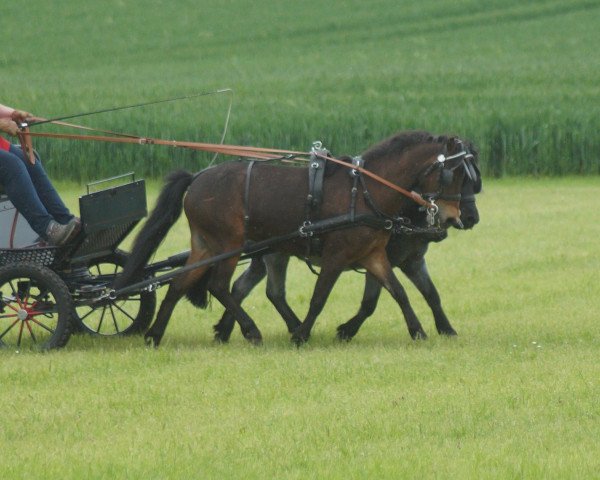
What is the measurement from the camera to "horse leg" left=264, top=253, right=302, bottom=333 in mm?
11094

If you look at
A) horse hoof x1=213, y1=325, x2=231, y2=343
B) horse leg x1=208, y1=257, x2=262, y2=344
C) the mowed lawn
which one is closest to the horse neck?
the mowed lawn

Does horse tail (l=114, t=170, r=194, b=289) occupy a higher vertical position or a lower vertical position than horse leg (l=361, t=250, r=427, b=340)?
higher

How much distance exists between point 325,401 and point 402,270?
3.16 m

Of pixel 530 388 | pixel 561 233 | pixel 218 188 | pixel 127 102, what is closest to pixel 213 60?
pixel 127 102

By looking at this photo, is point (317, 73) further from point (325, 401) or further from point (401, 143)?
point (325, 401)

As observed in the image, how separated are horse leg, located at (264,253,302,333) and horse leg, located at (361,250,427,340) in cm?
108

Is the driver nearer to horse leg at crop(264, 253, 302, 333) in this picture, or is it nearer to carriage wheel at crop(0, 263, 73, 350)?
carriage wheel at crop(0, 263, 73, 350)

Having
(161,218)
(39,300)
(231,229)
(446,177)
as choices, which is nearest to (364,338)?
(231,229)

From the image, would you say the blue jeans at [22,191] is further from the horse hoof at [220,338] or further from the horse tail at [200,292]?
the horse hoof at [220,338]

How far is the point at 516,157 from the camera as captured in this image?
86.5 ft

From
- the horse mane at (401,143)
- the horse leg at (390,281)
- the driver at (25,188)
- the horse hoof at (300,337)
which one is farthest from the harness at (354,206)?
the driver at (25,188)

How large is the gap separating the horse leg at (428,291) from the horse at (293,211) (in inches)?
19.3

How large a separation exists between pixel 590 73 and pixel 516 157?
883 centimetres

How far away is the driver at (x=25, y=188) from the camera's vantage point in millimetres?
10062
